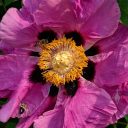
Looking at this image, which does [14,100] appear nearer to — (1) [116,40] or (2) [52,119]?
(2) [52,119]

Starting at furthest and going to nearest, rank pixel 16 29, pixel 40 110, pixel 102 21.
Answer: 1. pixel 40 110
2. pixel 16 29
3. pixel 102 21

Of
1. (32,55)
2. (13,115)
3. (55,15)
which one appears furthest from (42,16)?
(13,115)

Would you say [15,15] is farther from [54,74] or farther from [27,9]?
[54,74]

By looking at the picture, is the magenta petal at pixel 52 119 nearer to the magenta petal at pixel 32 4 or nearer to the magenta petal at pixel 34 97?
the magenta petal at pixel 34 97

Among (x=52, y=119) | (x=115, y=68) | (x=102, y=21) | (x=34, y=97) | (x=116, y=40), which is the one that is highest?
(x=102, y=21)

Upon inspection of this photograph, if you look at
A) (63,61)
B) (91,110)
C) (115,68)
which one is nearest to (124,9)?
(115,68)

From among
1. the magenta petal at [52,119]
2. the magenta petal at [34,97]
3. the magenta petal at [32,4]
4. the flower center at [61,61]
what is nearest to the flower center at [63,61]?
the flower center at [61,61]

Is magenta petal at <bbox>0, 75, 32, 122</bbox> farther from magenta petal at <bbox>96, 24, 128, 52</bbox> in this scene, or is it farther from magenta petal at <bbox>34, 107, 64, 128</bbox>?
magenta petal at <bbox>96, 24, 128, 52</bbox>
